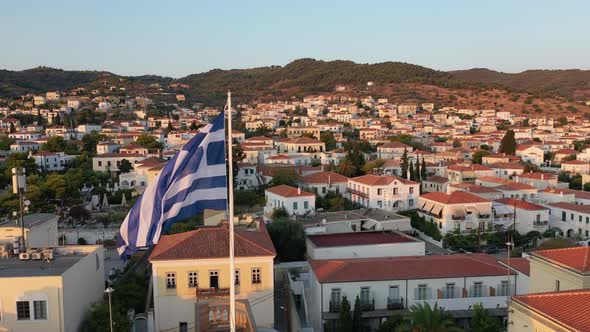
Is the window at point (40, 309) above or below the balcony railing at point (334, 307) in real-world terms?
above

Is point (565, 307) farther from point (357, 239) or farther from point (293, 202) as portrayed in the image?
point (293, 202)

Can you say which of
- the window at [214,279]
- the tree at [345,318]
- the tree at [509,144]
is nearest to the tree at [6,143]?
the window at [214,279]

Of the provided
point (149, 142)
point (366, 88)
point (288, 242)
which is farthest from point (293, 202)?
point (366, 88)

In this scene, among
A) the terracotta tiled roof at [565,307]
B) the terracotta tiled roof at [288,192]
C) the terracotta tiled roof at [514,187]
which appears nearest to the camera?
the terracotta tiled roof at [565,307]

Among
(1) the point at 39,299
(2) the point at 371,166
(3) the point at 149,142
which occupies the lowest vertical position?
(2) the point at 371,166

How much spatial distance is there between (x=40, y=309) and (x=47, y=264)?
207 cm

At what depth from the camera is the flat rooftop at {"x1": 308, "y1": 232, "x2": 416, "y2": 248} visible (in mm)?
25641

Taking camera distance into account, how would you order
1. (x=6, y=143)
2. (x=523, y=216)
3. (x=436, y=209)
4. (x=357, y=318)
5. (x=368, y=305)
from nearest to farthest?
(x=357, y=318) → (x=368, y=305) → (x=523, y=216) → (x=436, y=209) → (x=6, y=143)

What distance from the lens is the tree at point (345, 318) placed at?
698 inches

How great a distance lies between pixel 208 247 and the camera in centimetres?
1767

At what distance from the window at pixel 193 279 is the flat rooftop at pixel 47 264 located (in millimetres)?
3143

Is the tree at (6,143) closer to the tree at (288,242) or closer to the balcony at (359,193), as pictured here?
the balcony at (359,193)

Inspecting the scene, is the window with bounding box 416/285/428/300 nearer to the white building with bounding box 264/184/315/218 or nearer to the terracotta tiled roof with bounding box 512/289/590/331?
the terracotta tiled roof with bounding box 512/289/590/331

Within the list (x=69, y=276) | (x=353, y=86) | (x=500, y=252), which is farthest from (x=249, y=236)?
(x=353, y=86)
